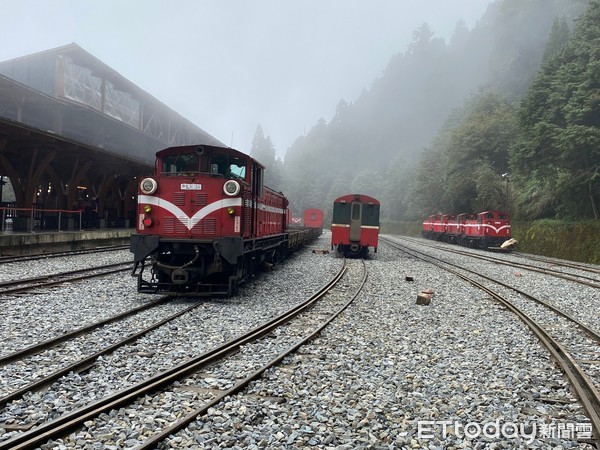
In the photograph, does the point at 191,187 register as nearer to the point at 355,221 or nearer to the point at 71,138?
the point at 355,221

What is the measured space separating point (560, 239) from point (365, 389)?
28087 millimetres

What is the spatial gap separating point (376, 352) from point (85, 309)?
5227mm

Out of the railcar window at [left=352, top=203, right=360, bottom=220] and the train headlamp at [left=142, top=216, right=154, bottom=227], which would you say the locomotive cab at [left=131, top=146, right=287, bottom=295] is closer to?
the train headlamp at [left=142, top=216, right=154, bottom=227]

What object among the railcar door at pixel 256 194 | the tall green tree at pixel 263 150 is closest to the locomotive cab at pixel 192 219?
the railcar door at pixel 256 194

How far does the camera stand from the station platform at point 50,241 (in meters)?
15.7

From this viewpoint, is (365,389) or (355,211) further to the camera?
(355,211)

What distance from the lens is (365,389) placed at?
15.0 ft


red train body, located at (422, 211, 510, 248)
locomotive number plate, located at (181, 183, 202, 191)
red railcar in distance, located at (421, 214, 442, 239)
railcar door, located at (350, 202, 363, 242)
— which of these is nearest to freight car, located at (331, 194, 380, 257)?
railcar door, located at (350, 202, 363, 242)

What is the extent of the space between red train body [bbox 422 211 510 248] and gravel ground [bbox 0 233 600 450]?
23638 millimetres

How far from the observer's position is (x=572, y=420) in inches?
157

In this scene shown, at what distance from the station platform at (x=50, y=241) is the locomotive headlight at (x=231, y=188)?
11101 millimetres

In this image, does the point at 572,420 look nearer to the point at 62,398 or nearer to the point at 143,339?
the point at 62,398

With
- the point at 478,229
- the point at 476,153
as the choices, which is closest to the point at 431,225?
the point at 476,153

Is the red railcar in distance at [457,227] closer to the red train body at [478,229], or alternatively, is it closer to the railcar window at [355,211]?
the red train body at [478,229]
